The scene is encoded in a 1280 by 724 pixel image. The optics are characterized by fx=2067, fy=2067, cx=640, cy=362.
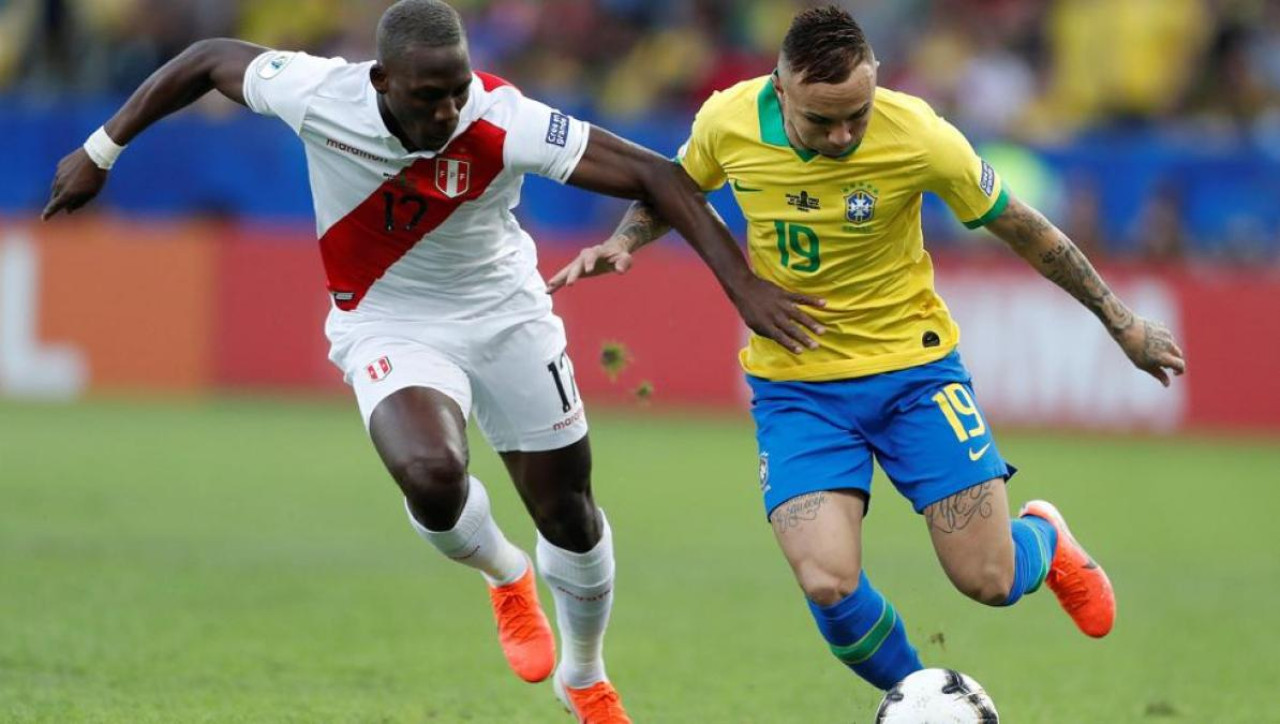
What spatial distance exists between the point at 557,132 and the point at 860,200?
1032 millimetres

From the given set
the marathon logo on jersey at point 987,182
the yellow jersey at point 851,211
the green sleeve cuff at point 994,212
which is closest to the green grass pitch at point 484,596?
the yellow jersey at point 851,211

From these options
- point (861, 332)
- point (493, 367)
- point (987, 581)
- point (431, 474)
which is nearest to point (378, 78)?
point (493, 367)

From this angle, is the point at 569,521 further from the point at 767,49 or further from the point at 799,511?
the point at 767,49

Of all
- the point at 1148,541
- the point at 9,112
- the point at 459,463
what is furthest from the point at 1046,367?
the point at 459,463

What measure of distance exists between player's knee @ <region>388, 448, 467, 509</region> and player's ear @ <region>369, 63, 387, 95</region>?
1.20m

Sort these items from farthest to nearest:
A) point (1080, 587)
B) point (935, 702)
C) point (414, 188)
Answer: point (1080, 587), point (414, 188), point (935, 702)

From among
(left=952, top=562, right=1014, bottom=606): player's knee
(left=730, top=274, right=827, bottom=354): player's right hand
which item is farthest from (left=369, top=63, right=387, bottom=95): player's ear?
(left=952, top=562, right=1014, bottom=606): player's knee

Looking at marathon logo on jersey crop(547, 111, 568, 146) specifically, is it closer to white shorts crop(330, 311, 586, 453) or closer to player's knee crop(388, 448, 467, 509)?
white shorts crop(330, 311, 586, 453)

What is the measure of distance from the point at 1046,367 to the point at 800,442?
11092 mm

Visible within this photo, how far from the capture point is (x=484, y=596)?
10508 millimetres

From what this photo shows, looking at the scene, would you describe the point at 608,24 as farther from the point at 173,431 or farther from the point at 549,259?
the point at 173,431

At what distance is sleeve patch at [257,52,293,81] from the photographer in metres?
7.05

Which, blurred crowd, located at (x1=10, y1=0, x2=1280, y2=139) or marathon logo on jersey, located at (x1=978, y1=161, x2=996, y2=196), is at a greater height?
blurred crowd, located at (x1=10, y1=0, x2=1280, y2=139)

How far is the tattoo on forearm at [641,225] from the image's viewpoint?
7.10 meters
